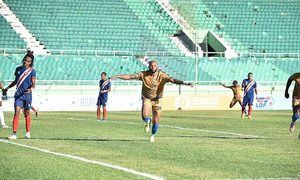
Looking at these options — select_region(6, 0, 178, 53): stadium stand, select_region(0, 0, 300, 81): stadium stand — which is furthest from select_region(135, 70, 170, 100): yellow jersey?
select_region(6, 0, 178, 53): stadium stand

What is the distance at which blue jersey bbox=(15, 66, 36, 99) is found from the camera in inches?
794

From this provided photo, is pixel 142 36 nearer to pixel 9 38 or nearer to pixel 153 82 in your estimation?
pixel 9 38

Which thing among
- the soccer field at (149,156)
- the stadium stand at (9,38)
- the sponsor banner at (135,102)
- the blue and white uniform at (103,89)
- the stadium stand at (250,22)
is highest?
the stadium stand at (250,22)

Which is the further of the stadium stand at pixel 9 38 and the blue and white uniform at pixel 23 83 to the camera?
the stadium stand at pixel 9 38

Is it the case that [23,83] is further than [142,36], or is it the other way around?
[142,36]

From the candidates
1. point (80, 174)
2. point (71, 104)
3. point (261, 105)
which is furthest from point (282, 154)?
point (261, 105)

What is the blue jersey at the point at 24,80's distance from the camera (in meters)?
20.2

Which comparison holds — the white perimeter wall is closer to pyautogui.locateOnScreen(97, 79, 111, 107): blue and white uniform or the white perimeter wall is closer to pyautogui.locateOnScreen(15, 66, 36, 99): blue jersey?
pyautogui.locateOnScreen(97, 79, 111, 107): blue and white uniform

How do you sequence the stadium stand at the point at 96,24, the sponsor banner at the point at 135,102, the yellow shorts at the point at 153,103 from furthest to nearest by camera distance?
the stadium stand at the point at 96,24 → the sponsor banner at the point at 135,102 → the yellow shorts at the point at 153,103

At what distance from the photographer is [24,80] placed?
20.2m

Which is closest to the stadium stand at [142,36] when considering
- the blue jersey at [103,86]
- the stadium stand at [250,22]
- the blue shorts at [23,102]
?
the stadium stand at [250,22]

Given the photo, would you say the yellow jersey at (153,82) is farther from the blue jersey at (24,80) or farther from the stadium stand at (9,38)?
the stadium stand at (9,38)

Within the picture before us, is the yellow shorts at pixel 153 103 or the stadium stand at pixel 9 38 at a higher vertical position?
the stadium stand at pixel 9 38

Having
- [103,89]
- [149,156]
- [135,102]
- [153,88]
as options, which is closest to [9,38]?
[135,102]
